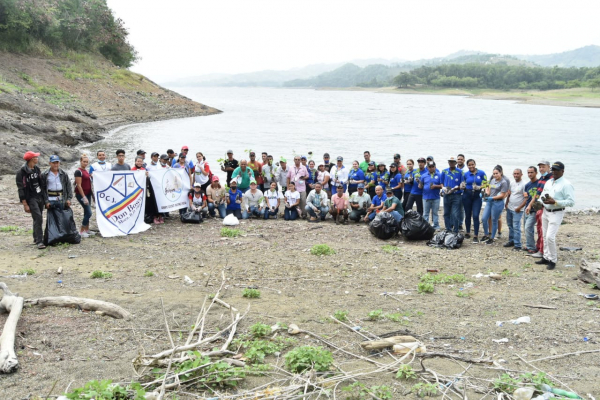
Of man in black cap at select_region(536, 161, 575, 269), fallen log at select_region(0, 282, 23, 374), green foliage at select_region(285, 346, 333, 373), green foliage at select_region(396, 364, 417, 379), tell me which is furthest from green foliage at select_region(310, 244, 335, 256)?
fallen log at select_region(0, 282, 23, 374)

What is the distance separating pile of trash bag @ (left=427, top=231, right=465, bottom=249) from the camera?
1092cm

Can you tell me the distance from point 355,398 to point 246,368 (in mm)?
1185

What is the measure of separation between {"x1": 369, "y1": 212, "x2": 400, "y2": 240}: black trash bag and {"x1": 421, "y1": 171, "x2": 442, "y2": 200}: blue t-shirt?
121 cm

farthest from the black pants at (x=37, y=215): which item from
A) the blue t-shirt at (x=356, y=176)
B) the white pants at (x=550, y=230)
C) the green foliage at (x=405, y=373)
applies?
the white pants at (x=550, y=230)

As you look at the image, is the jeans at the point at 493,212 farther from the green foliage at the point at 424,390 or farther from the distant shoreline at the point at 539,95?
the distant shoreline at the point at 539,95

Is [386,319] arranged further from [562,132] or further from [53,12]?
[53,12]

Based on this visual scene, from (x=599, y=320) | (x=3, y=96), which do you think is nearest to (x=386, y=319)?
(x=599, y=320)

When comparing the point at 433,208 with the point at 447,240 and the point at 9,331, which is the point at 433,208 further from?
the point at 9,331

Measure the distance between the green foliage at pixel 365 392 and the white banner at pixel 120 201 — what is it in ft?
25.3

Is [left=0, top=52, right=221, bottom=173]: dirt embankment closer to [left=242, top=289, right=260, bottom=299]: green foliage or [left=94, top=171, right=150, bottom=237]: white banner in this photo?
[left=94, top=171, right=150, bottom=237]: white banner

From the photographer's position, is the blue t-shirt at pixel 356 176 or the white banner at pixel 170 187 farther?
the blue t-shirt at pixel 356 176

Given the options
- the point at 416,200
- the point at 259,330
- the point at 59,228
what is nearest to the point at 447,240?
the point at 416,200

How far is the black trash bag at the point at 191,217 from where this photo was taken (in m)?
12.6

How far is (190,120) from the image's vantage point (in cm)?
5250
